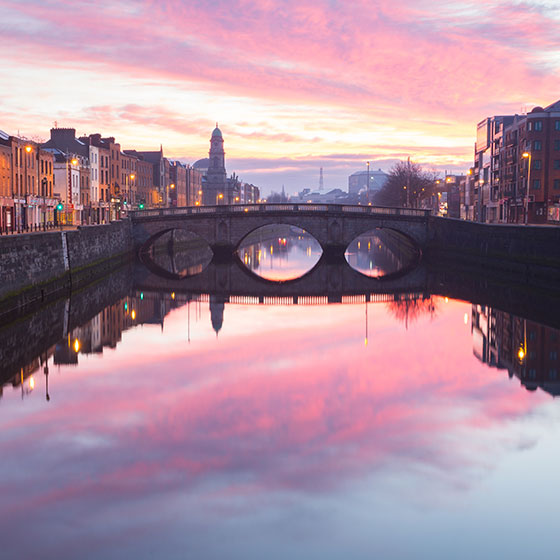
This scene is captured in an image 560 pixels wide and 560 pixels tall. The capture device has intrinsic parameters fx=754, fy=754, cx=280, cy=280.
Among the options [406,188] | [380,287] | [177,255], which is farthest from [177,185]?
[380,287]

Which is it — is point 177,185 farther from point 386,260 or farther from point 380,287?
point 380,287

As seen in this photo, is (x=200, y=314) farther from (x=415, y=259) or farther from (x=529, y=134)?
(x=529, y=134)

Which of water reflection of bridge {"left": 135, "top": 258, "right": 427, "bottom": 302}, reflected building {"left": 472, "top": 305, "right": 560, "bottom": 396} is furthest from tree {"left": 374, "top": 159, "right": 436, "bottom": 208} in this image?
reflected building {"left": 472, "top": 305, "right": 560, "bottom": 396}

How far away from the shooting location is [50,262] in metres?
41.9

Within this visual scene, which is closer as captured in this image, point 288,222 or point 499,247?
point 499,247

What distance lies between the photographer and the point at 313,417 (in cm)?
2028

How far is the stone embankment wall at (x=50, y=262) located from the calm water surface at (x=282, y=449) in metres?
4.24

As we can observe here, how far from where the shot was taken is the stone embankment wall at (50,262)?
33.7 metres

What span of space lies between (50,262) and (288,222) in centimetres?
3638

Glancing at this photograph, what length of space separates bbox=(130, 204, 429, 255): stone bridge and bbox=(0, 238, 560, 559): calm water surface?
4262 cm

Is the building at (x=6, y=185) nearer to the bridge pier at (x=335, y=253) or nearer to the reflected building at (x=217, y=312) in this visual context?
the reflected building at (x=217, y=312)

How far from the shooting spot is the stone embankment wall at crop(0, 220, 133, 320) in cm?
3369

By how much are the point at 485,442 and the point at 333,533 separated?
637 cm

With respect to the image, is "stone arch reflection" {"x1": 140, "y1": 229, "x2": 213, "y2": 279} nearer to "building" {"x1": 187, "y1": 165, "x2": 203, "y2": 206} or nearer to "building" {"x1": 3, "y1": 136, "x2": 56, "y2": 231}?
"building" {"x1": 3, "y1": 136, "x2": 56, "y2": 231}
